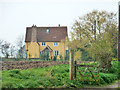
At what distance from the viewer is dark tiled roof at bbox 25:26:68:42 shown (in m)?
8.87

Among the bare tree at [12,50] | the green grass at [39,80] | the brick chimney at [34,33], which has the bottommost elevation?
the green grass at [39,80]

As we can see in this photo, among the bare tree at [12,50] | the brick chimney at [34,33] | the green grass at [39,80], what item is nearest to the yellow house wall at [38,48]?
the brick chimney at [34,33]

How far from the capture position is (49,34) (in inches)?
365

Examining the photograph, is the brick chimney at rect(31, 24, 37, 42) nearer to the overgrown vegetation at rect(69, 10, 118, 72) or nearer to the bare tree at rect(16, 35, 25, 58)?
the bare tree at rect(16, 35, 25, 58)

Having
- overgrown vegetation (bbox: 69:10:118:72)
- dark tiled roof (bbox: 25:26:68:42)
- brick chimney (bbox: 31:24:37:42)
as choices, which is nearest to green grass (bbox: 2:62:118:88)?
overgrown vegetation (bbox: 69:10:118:72)

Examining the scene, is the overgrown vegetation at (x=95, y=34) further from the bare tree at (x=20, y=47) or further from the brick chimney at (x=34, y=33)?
the bare tree at (x=20, y=47)

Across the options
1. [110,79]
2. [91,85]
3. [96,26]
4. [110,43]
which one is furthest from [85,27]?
[91,85]

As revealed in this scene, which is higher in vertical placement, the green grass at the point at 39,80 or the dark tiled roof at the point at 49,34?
the dark tiled roof at the point at 49,34

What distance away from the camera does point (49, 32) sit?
934 cm

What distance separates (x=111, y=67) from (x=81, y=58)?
7.80 feet

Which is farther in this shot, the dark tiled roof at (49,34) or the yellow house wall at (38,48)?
the dark tiled roof at (49,34)

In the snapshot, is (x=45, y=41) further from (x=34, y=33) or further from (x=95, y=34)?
(x=95, y=34)

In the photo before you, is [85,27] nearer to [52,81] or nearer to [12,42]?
[12,42]

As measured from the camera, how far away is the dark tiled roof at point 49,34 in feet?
29.1
